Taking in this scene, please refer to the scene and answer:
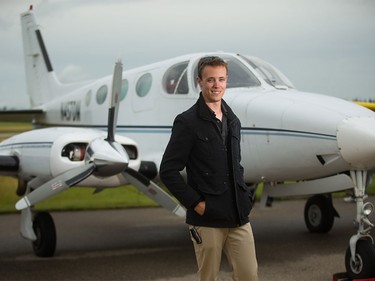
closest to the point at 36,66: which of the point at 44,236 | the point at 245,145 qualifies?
the point at 44,236

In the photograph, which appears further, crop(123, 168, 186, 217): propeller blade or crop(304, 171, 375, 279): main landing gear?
crop(123, 168, 186, 217): propeller blade

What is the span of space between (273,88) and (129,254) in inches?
112

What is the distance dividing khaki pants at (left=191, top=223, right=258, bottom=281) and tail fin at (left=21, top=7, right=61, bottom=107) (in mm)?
9955

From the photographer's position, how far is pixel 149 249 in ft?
26.7

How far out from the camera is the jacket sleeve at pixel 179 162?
3393 millimetres

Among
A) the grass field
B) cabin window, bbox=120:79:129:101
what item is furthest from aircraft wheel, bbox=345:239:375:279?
the grass field

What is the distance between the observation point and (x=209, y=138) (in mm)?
3426

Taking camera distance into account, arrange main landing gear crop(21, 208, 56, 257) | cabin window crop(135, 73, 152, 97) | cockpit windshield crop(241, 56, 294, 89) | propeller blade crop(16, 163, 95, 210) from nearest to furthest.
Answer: propeller blade crop(16, 163, 95, 210) < cockpit windshield crop(241, 56, 294, 89) < main landing gear crop(21, 208, 56, 257) < cabin window crop(135, 73, 152, 97)

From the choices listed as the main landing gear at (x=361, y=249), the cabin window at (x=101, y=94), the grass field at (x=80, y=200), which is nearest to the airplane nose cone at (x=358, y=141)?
the main landing gear at (x=361, y=249)

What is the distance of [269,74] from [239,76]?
41 centimetres

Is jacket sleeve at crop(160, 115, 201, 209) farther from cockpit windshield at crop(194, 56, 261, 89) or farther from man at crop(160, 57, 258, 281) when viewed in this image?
cockpit windshield at crop(194, 56, 261, 89)

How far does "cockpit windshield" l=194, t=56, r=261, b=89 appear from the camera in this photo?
23.4 feet

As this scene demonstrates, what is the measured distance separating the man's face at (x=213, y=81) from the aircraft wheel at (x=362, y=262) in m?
2.82

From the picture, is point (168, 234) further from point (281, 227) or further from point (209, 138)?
point (209, 138)
